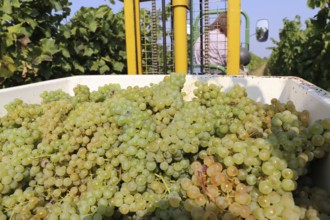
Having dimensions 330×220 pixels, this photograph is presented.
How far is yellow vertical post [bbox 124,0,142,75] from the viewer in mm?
3012

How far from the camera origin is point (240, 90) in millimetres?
1471

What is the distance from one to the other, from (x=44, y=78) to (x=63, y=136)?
2.47 metres

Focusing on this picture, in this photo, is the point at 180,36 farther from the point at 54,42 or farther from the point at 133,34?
the point at 54,42

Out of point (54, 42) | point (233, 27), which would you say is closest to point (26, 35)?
point (54, 42)

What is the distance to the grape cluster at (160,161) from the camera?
0.90 meters

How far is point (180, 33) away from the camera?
2.73 metres

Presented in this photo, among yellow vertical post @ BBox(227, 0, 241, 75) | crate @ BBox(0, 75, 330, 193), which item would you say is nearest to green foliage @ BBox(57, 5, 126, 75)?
crate @ BBox(0, 75, 330, 193)

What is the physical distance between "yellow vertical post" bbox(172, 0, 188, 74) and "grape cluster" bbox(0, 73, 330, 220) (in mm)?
1478

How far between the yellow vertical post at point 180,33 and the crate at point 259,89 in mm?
749

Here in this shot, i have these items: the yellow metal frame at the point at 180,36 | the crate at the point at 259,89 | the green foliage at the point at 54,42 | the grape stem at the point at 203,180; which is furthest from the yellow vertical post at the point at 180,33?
the grape stem at the point at 203,180

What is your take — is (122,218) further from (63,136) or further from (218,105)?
(218,105)

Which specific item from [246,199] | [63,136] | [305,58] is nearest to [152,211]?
[246,199]

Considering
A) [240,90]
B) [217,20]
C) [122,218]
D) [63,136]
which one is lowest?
[122,218]

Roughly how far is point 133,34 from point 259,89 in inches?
65.9
